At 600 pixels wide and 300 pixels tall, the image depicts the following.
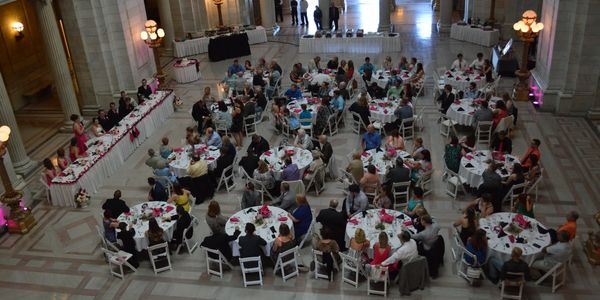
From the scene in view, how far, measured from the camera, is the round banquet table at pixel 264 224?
973cm

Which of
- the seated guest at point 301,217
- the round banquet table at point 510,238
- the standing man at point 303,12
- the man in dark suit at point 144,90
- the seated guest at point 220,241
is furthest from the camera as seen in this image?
the standing man at point 303,12

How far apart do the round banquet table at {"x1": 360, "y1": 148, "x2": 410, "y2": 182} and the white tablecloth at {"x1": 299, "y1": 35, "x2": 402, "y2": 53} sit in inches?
408

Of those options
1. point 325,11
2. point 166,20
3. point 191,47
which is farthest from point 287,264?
point 325,11

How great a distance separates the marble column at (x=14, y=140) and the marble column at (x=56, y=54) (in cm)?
244

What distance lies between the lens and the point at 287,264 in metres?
9.73

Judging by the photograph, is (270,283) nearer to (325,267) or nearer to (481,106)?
(325,267)

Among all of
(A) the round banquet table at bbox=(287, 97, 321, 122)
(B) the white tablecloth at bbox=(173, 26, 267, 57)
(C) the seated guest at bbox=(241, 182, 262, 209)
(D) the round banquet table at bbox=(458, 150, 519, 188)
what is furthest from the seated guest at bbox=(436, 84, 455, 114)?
(B) the white tablecloth at bbox=(173, 26, 267, 57)

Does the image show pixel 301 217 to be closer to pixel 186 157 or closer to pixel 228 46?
pixel 186 157

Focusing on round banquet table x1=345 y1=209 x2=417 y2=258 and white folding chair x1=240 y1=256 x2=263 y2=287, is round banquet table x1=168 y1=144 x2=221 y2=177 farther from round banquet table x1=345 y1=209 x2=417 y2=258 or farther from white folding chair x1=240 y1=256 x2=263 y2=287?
round banquet table x1=345 y1=209 x2=417 y2=258

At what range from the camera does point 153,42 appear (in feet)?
59.0

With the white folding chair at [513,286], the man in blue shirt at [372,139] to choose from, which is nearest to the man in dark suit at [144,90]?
the man in blue shirt at [372,139]

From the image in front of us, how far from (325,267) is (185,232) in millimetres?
2662

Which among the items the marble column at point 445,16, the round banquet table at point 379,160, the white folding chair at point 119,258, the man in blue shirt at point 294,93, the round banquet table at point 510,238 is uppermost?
the marble column at point 445,16

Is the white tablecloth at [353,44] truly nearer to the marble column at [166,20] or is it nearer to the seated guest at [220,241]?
the marble column at [166,20]
